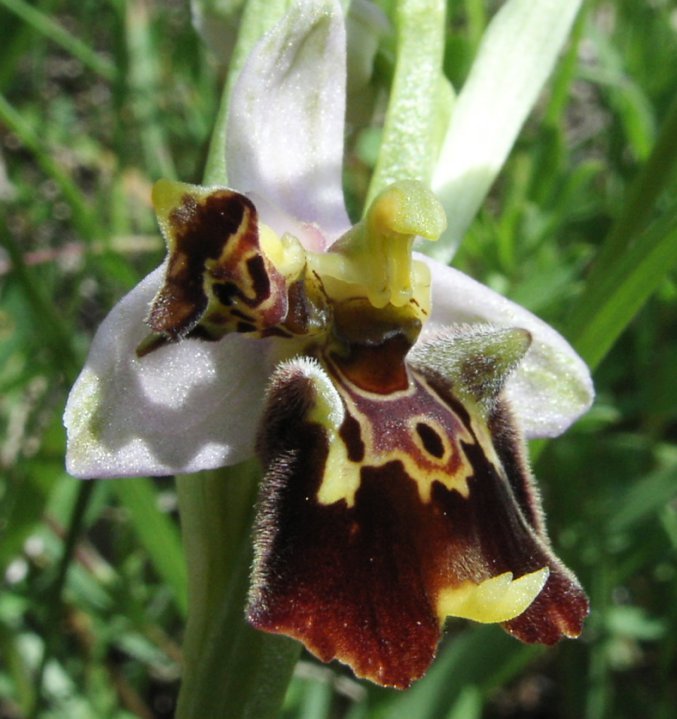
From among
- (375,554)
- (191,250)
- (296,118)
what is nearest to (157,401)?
(191,250)

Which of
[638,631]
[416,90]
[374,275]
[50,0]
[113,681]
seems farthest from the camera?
[50,0]

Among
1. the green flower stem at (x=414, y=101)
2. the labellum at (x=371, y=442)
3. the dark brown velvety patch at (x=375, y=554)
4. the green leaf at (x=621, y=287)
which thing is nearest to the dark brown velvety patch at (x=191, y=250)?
the labellum at (x=371, y=442)

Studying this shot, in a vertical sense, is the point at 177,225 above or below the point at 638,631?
above

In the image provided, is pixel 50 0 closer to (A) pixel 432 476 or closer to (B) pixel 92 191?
(B) pixel 92 191

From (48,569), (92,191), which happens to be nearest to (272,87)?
(48,569)

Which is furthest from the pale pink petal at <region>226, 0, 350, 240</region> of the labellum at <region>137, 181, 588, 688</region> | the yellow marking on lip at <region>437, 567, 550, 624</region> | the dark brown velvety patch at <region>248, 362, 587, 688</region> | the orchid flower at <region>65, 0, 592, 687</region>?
the yellow marking on lip at <region>437, 567, 550, 624</region>

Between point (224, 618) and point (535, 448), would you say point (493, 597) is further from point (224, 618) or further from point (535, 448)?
point (535, 448)
